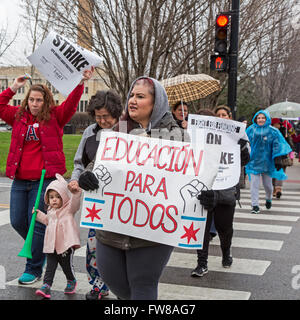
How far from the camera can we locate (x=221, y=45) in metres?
10.6

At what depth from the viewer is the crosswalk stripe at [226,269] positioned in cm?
579

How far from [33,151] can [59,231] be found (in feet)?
2.64

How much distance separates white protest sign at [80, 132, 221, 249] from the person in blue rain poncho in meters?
6.60

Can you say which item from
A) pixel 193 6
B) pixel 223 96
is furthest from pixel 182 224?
pixel 223 96

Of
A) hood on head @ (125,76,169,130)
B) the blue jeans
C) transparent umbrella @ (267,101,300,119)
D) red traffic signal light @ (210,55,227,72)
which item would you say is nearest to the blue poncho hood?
red traffic signal light @ (210,55,227,72)

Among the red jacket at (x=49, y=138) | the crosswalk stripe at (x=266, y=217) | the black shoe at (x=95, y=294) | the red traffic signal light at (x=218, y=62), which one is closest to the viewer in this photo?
the black shoe at (x=95, y=294)

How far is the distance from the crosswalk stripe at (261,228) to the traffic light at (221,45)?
11.9 ft

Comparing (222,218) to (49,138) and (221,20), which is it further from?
(221,20)

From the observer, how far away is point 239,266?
5969 mm

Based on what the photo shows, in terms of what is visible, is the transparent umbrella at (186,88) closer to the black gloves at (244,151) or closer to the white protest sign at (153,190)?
the black gloves at (244,151)

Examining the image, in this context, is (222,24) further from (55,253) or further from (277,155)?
(55,253)

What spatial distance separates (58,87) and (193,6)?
8.90 m

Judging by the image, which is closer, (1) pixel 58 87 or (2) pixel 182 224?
(2) pixel 182 224

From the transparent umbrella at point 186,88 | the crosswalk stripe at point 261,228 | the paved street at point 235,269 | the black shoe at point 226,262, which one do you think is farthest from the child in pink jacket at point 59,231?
the crosswalk stripe at point 261,228
